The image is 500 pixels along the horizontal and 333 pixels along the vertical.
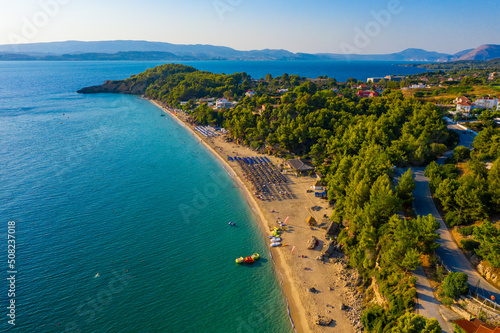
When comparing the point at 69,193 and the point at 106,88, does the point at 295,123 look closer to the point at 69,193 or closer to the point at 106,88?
the point at 69,193

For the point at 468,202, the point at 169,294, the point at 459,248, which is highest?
the point at 468,202

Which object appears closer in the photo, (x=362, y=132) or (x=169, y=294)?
(x=169, y=294)

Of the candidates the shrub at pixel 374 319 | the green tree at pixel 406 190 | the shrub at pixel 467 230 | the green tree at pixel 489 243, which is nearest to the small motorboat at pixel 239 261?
the shrub at pixel 374 319

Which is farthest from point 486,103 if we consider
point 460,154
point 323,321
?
point 323,321

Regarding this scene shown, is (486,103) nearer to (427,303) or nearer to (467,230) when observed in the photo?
(467,230)

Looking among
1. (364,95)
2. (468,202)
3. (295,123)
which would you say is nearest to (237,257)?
(468,202)

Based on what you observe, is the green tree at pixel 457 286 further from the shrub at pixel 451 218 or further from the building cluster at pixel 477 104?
the building cluster at pixel 477 104
